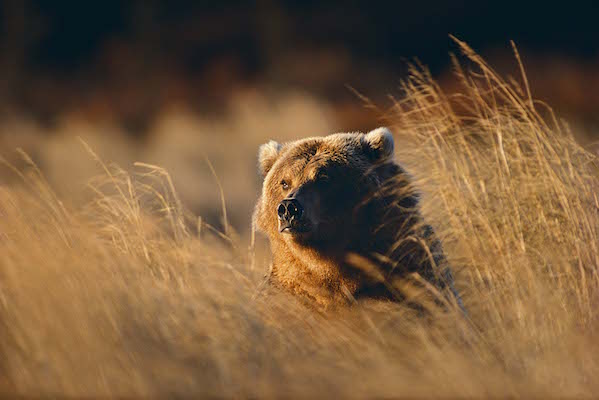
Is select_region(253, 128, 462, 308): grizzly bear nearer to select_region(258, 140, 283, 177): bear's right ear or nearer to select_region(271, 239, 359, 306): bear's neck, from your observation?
select_region(271, 239, 359, 306): bear's neck

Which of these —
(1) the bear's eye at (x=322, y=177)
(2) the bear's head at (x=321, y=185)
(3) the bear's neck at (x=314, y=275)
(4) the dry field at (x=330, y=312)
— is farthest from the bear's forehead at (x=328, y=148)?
(3) the bear's neck at (x=314, y=275)

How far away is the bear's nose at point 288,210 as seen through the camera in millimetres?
3967

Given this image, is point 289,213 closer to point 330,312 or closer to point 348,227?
point 348,227

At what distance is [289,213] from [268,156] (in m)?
1.19

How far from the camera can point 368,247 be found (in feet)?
13.7

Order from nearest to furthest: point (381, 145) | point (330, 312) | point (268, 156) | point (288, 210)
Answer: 1. point (288, 210)
2. point (330, 312)
3. point (381, 145)
4. point (268, 156)

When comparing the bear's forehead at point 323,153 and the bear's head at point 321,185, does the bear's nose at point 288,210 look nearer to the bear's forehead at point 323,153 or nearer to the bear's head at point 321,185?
the bear's head at point 321,185

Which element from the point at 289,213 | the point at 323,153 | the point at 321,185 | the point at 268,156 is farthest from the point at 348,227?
the point at 268,156

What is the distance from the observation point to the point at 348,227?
4.23m

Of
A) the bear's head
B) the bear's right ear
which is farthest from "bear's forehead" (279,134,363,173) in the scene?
the bear's right ear

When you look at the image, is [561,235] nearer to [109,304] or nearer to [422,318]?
[422,318]

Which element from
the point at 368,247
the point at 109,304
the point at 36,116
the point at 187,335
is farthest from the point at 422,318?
the point at 36,116

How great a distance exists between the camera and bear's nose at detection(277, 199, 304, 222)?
3.97 metres

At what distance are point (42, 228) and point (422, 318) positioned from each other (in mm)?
2095
